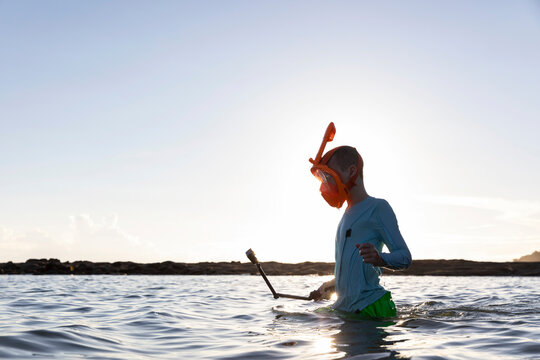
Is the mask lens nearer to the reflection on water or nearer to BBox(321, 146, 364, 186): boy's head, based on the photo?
BBox(321, 146, 364, 186): boy's head

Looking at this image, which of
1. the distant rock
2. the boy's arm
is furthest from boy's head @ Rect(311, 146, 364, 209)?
the distant rock

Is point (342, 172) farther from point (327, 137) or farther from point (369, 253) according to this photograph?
point (369, 253)

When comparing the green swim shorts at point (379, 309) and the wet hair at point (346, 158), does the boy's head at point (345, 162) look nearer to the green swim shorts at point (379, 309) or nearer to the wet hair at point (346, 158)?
the wet hair at point (346, 158)

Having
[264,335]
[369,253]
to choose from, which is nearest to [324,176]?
[369,253]

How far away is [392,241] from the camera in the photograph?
5.36 m

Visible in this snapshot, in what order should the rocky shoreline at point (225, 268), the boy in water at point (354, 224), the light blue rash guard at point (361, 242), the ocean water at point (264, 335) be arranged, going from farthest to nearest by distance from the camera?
the rocky shoreline at point (225, 268), the boy in water at point (354, 224), the light blue rash guard at point (361, 242), the ocean water at point (264, 335)

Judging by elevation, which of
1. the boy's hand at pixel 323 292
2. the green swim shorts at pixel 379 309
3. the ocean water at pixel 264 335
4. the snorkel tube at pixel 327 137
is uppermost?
the snorkel tube at pixel 327 137

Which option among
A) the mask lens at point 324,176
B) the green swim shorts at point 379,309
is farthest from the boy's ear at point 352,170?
the green swim shorts at point 379,309

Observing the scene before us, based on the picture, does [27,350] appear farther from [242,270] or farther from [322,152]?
[242,270]

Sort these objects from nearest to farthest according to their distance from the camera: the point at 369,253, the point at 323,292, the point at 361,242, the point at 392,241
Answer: the point at 369,253
the point at 392,241
the point at 361,242
the point at 323,292

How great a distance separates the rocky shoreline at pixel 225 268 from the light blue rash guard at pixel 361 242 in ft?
86.6

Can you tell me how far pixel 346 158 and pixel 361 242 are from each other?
98 cm

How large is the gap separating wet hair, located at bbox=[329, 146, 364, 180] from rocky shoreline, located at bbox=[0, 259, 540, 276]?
2677cm

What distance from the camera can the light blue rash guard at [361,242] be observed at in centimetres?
550
